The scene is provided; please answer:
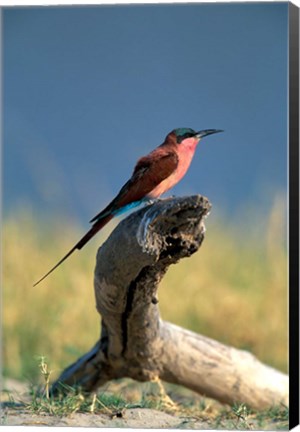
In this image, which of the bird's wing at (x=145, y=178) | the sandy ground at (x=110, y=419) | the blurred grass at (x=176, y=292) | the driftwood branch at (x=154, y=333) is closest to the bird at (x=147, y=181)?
the bird's wing at (x=145, y=178)

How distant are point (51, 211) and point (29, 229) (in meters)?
0.19

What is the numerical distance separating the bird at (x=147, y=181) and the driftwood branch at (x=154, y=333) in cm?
15

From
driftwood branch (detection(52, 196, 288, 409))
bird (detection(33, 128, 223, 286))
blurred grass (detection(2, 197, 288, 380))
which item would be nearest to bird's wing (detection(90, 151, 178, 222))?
bird (detection(33, 128, 223, 286))

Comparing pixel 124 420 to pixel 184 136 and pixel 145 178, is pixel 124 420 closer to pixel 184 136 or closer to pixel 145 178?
pixel 145 178

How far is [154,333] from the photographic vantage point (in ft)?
11.2

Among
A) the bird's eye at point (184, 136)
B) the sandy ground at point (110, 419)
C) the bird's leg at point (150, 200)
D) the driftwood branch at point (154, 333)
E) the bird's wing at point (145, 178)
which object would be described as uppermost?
the bird's eye at point (184, 136)

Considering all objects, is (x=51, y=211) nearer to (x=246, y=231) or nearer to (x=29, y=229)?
(x=29, y=229)

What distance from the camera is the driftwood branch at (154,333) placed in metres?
2.89

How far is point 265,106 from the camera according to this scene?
11.8 ft

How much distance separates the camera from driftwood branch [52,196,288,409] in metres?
2.89

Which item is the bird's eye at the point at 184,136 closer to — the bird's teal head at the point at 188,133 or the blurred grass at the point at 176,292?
the bird's teal head at the point at 188,133

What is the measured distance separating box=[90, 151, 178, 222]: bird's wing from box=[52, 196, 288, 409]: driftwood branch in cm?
18

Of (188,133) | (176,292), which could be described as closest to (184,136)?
(188,133)

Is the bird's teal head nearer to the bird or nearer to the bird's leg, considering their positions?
the bird
